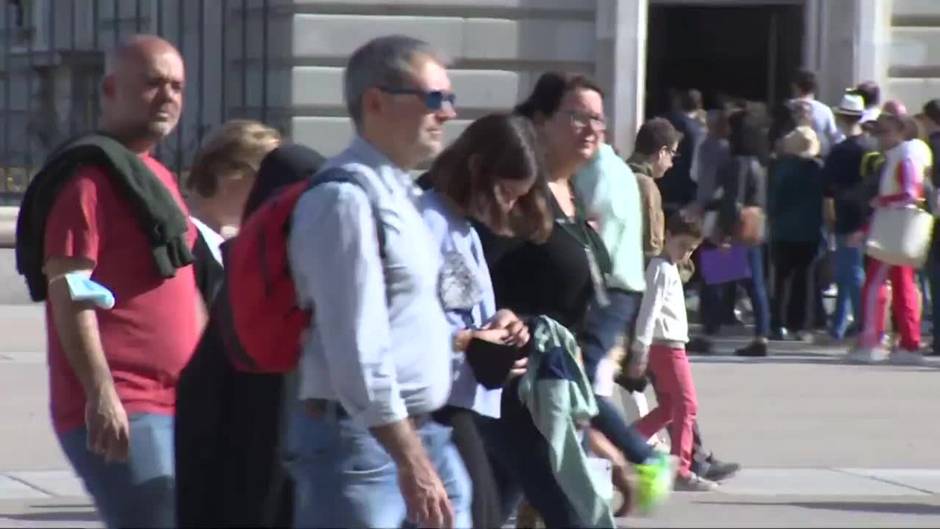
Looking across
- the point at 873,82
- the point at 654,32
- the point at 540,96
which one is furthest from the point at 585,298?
the point at 654,32

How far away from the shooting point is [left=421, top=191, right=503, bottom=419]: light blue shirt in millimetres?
5273

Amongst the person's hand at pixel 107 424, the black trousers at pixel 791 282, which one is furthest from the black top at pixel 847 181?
the person's hand at pixel 107 424

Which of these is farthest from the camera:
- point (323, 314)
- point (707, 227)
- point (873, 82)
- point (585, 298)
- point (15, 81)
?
point (15, 81)

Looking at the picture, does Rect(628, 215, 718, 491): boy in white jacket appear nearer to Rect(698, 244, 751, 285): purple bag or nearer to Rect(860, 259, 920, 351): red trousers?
Rect(860, 259, 920, 351): red trousers

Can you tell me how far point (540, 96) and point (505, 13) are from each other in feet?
35.4

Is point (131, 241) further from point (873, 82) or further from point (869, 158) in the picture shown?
point (873, 82)

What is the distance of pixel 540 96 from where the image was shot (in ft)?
22.4

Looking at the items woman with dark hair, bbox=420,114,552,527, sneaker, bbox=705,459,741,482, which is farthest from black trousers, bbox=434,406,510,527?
sneaker, bbox=705,459,741,482

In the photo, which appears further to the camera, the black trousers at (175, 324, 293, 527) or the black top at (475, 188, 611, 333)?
the black top at (475, 188, 611, 333)

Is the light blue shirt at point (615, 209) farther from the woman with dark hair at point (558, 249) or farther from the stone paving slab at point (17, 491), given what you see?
the stone paving slab at point (17, 491)

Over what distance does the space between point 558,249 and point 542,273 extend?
0.26 feet

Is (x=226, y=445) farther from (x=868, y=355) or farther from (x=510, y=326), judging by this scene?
(x=868, y=355)

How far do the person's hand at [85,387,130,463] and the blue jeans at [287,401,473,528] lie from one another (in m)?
0.54

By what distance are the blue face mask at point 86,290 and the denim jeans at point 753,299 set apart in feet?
32.7
